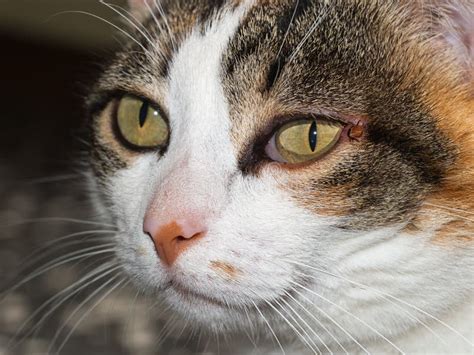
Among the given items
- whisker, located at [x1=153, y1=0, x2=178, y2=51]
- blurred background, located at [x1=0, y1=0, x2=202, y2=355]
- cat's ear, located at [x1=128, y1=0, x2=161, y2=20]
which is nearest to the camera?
whisker, located at [x1=153, y1=0, x2=178, y2=51]

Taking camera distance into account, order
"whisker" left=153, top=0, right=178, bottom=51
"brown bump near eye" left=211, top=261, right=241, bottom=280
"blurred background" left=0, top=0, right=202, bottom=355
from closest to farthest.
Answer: "brown bump near eye" left=211, top=261, right=241, bottom=280
"whisker" left=153, top=0, right=178, bottom=51
"blurred background" left=0, top=0, right=202, bottom=355

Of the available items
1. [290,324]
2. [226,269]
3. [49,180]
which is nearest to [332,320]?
[290,324]

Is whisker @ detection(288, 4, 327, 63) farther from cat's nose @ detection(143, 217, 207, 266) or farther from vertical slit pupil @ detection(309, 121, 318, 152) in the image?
cat's nose @ detection(143, 217, 207, 266)

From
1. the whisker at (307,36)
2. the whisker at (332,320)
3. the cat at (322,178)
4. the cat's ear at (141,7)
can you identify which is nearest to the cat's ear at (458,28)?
the cat at (322,178)

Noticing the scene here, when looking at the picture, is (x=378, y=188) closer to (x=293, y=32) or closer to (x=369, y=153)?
(x=369, y=153)

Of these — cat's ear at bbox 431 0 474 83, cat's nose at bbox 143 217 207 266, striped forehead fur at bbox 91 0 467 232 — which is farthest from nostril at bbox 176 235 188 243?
cat's ear at bbox 431 0 474 83
